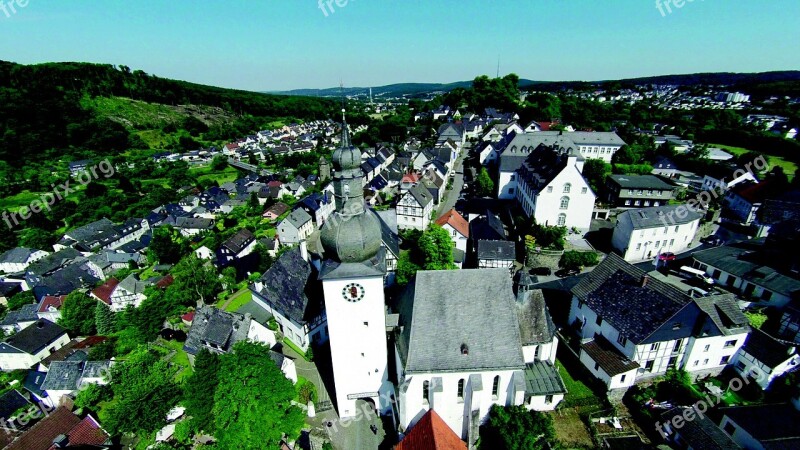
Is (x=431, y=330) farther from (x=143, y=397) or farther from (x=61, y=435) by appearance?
(x=61, y=435)

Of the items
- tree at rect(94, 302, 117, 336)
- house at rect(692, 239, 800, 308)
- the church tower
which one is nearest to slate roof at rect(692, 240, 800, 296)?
house at rect(692, 239, 800, 308)

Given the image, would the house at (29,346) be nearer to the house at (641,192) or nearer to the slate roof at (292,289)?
the slate roof at (292,289)

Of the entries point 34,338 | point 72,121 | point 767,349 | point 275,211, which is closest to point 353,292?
point 767,349

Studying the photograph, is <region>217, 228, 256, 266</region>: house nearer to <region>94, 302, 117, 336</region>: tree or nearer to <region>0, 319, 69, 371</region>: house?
<region>94, 302, 117, 336</region>: tree

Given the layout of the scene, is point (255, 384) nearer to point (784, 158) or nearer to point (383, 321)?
point (383, 321)

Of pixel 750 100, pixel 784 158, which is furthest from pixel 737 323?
pixel 750 100
